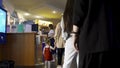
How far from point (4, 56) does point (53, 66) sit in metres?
2.85

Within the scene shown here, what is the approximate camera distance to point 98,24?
1462mm

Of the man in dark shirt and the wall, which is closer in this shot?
the man in dark shirt

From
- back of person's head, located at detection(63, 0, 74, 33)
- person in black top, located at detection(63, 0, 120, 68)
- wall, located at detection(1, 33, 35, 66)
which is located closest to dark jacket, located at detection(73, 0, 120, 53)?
person in black top, located at detection(63, 0, 120, 68)

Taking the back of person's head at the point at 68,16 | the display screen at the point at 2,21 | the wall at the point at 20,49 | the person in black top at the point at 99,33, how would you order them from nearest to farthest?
the person in black top at the point at 99,33 → the back of person's head at the point at 68,16 → the display screen at the point at 2,21 → the wall at the point at 20,49

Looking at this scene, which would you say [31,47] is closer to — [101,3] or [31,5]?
[101,3]

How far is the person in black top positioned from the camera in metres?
1.42

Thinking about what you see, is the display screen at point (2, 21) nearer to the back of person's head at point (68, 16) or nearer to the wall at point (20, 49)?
the wall at point (20, 49)

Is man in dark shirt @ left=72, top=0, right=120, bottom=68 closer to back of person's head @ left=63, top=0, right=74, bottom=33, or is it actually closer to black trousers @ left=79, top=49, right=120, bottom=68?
black trousers @ left=79, top=49, right=120, bottom=68

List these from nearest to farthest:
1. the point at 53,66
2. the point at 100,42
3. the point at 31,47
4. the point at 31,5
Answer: the point at 100,42, the point at 31,47, the point at 53,66, the point at 31,5

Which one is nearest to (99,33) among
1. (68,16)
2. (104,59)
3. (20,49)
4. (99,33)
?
(99,33)

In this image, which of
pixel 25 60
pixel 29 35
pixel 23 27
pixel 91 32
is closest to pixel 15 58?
pixel 25 60

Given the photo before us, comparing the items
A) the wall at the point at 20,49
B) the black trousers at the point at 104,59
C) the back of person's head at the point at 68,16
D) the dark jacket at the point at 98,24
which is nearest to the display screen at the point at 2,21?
the wall at the point at 20,49

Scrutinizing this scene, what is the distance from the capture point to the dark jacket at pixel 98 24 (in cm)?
142

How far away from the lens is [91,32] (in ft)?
4.80
